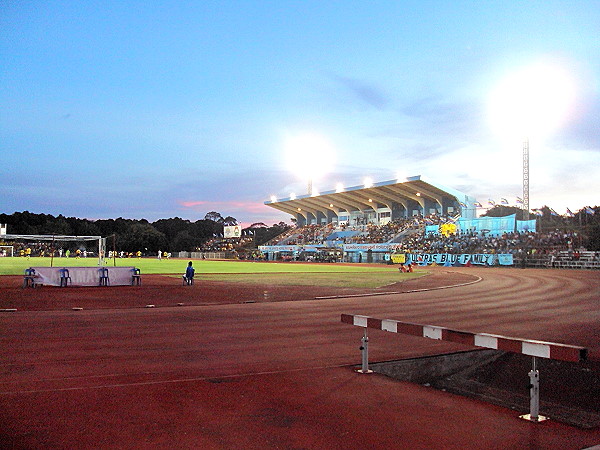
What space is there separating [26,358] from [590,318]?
1458 cm

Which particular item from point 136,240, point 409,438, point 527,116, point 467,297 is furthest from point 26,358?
point 136,240

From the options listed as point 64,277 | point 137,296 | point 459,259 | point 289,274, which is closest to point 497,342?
point 137,296

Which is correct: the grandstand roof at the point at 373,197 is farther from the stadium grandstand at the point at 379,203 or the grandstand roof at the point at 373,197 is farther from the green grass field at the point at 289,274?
the green grass field at the point at 289,274

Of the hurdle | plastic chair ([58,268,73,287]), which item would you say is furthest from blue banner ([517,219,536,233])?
the hurdle

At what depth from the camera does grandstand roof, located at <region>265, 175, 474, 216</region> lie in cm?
7744

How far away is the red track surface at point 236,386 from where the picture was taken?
506 cm

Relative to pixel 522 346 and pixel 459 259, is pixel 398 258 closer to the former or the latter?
pixel 459 259

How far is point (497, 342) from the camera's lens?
608cm

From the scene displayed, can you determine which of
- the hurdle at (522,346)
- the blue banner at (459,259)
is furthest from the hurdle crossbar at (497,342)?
the blue banner at (459,259)

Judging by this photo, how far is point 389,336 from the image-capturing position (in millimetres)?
11211

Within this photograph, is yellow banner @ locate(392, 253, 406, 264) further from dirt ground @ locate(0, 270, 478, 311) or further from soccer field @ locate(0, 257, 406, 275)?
dirt ground @ locate(0, 270, 478, 311)

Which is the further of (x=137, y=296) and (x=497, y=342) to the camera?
(x=137, y=296)

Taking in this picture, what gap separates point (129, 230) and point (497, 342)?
14697 cm

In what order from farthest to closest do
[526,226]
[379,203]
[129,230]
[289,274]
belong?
1. [129,230]
2. [379,203]
3. [526,226]
4. [289,274]
